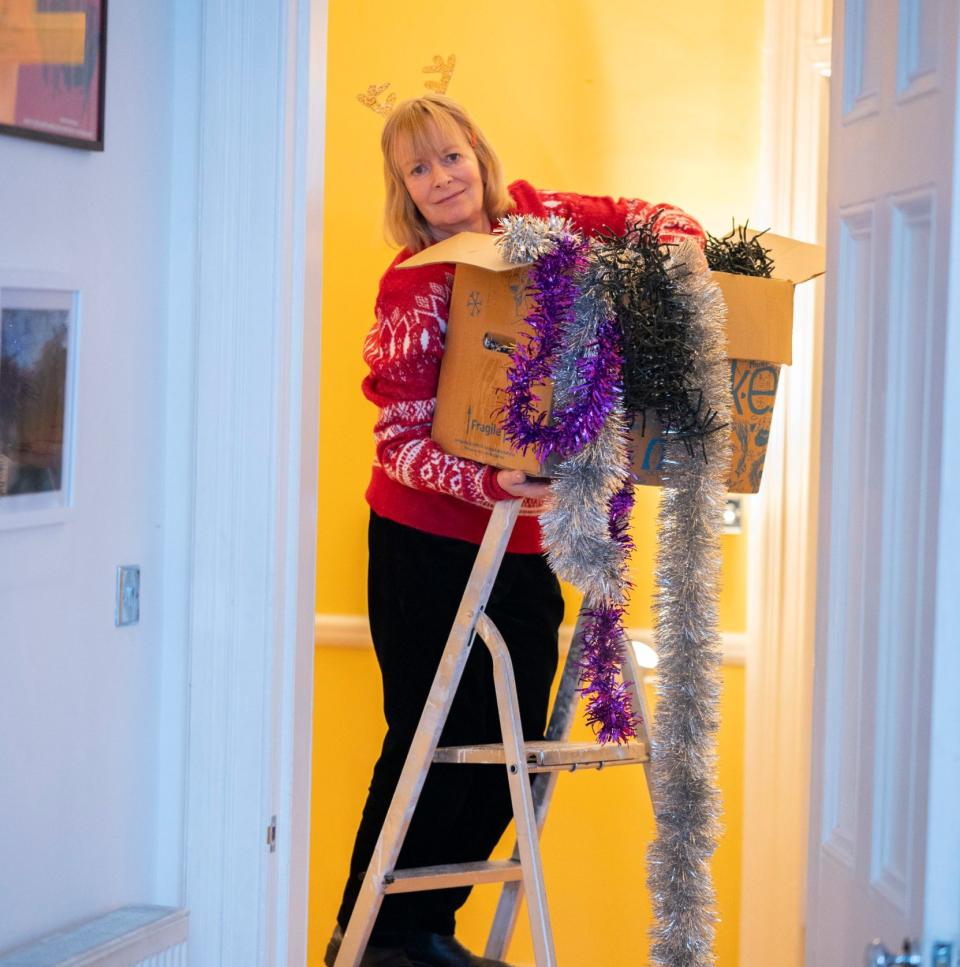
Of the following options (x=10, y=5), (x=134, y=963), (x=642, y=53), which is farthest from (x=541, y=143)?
(x=134, y=963)

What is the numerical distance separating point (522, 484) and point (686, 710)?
44cm

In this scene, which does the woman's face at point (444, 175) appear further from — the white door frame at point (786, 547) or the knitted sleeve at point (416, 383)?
the white door frame at point (786, 547)

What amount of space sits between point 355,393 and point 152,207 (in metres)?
1.32

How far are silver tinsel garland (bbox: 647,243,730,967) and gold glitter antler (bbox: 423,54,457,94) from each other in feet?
4.37

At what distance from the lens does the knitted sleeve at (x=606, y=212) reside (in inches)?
95.5

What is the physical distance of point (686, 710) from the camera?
2061 mm

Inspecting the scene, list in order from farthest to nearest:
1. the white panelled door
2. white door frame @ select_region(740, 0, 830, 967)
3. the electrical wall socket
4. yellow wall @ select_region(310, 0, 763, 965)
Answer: yellow wall @ select_region(310, 0, 763, 965) < white door frame @ select_region(740, 0, 830, 967) < the electrical wall socket < the white panelled door

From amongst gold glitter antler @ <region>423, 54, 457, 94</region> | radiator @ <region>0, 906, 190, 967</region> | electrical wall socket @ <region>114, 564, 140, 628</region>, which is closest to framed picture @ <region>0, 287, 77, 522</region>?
electrical wall socket @ <region>114, 564, 140, 628</region>

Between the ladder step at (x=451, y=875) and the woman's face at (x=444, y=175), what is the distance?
3.87 ft

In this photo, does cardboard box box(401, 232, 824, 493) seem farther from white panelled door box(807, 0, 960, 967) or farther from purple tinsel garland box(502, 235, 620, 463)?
white panelled door box(807, 0, 960, 967)

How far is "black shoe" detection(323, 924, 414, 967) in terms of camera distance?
98.3 inches

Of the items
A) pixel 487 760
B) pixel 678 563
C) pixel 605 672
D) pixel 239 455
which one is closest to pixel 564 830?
pixel 487 760

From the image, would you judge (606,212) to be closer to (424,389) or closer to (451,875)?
(424,389)

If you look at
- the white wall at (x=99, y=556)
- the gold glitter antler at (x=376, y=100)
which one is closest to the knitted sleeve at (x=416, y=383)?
the white wall at (x=99, y=556)
